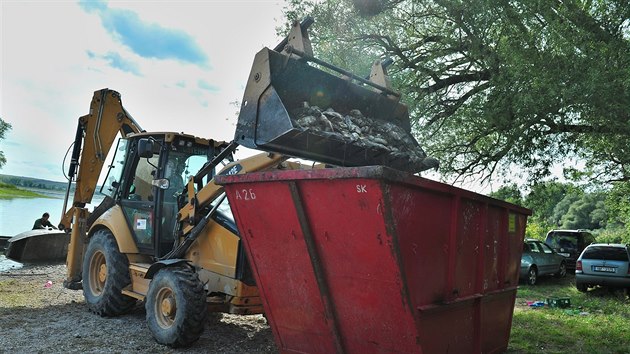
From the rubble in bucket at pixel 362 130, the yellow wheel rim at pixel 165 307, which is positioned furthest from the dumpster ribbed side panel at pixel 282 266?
the yellow wheel rim at pixel 165 307

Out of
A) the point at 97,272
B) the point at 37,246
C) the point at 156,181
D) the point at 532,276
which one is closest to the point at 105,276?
the point at 97,272

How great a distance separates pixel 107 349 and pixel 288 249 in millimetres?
2748

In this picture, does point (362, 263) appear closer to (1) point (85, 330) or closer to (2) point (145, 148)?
(2) point (145, 148)

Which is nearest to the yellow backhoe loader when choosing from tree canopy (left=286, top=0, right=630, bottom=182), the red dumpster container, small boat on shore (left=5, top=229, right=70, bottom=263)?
the red dumpster container

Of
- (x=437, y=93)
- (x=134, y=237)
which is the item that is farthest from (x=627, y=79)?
(x=134, y=237)

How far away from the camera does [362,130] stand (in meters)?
5.25

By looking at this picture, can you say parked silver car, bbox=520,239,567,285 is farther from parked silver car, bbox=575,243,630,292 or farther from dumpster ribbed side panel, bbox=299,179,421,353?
dumpster ribbed side panel, bbox=299,179,421,353

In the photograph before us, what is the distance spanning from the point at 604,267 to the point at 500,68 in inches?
282

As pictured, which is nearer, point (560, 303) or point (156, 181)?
point (156, 181)

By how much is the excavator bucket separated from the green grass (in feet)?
9.93

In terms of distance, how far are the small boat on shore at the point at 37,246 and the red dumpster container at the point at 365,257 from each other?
9268 millimetres

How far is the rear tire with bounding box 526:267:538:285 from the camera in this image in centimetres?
1459

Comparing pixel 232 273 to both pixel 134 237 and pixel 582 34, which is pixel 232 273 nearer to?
pixel 134 237

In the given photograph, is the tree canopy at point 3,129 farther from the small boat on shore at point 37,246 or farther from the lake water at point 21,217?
the small boat on shore at point 37,246
